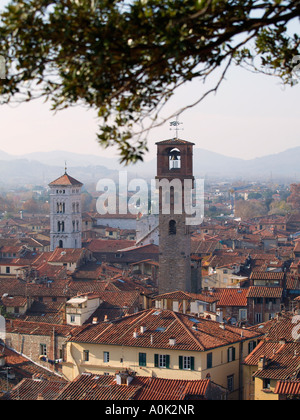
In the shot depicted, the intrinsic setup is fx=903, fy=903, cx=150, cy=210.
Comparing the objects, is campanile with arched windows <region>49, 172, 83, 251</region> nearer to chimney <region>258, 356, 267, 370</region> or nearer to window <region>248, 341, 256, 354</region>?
window <region>248, 341, 256, 354</region>

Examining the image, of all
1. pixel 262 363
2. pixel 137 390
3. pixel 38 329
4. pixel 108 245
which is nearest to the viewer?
pixel 137 390

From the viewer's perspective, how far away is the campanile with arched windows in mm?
59188

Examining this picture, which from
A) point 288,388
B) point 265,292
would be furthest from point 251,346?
point 265,292

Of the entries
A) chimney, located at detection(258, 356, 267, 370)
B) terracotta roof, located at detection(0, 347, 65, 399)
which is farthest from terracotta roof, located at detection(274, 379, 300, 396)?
terracotta roof, located at detection(0, 347, 65, 399)

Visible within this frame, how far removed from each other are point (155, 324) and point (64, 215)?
120 ft

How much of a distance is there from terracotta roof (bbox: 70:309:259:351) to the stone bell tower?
7.87m

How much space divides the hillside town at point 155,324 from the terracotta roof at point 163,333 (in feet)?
0.10

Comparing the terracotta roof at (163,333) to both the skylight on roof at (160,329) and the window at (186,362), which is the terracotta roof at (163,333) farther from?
the window at (186,362)

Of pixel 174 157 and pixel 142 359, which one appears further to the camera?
pixel 174 157

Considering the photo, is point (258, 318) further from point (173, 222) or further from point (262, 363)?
point (262, 363)

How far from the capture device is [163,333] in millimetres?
22625

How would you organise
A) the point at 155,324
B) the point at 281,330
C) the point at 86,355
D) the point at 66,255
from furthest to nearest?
the point at 66,255 → the point at 155,324 → the point at 86,355 → the point at 281,330

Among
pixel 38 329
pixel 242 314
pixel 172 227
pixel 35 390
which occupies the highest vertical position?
pixel 172 227
